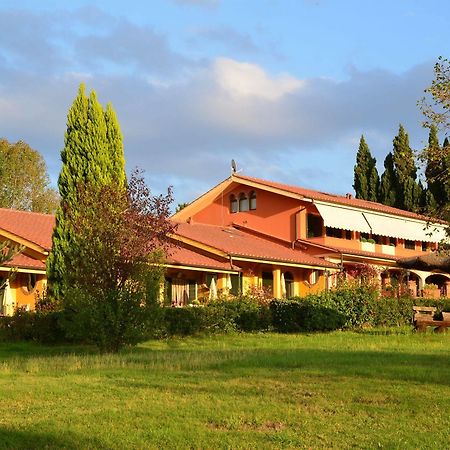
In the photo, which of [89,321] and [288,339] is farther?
[288,339]

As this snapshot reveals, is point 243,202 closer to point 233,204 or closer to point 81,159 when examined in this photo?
point 233,204

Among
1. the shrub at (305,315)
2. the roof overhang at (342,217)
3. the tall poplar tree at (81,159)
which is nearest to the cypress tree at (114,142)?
the tall poplar tree at (81,159)

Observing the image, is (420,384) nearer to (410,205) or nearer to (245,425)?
(245,425)

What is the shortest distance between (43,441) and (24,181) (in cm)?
4635

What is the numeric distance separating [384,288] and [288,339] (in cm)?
1552

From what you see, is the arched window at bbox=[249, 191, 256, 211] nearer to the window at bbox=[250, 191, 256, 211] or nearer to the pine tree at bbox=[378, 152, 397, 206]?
the window at bbox=[250, 191, 256, 211]

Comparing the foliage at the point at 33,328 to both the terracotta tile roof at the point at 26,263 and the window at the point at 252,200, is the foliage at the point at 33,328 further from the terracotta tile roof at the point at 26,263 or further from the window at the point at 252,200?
the window at the point at 252,200

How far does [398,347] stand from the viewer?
17.4 meters

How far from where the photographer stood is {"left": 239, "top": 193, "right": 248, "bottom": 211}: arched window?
41844 millimetres

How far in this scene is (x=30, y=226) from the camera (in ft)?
102

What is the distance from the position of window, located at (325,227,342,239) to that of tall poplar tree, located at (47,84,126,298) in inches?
750

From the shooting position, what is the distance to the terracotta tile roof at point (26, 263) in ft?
83.8

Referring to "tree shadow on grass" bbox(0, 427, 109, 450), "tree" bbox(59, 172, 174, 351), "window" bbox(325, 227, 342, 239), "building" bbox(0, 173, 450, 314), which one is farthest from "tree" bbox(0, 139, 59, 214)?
"tree shadow on grass" bbox(0, 427, 109, 450)

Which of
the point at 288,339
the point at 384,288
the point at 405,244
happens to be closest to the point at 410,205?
the point at 405,244
